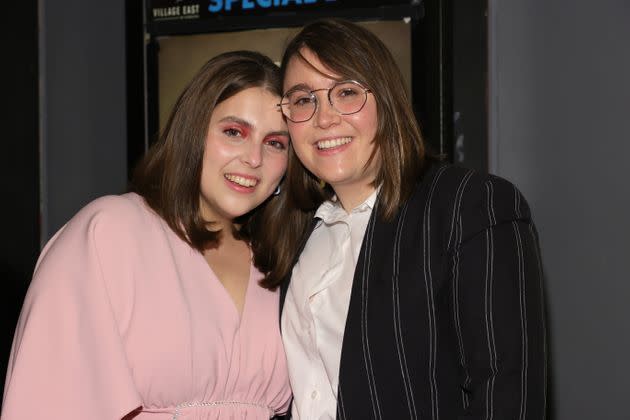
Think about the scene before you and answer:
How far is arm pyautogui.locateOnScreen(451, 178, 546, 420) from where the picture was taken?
4.09ft

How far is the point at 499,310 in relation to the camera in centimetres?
125

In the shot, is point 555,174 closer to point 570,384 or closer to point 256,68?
point 570,384

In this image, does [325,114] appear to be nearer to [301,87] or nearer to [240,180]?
[301,87]

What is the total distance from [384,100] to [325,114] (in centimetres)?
13

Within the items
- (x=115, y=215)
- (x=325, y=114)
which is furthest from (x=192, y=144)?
(x=325, y=114)

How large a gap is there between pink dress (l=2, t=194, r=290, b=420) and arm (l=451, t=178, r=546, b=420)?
0.59 metres

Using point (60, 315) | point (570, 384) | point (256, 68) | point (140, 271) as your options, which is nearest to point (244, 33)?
point (256, 68)

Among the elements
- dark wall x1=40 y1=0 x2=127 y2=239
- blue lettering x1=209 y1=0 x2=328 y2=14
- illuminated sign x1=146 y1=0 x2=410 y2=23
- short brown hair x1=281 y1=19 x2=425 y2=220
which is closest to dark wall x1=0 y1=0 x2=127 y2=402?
dark wall x1=40 y1=0 x2=127 y2=239

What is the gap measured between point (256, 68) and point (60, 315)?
73 centimetres

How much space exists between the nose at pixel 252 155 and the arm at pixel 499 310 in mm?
577

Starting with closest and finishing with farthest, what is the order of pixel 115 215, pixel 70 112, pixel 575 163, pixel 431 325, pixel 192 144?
pixel 431 325 < pixel 115 215 < pixel 192 144 < pixel 575 163 < pixel 70 112

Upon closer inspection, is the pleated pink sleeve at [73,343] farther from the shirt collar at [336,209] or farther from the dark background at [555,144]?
the dark background at [555,144]

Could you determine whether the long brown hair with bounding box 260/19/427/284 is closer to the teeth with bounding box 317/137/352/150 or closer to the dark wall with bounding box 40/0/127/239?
the teeth with bounding box 317/137/352/150

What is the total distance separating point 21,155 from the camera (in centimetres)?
274
